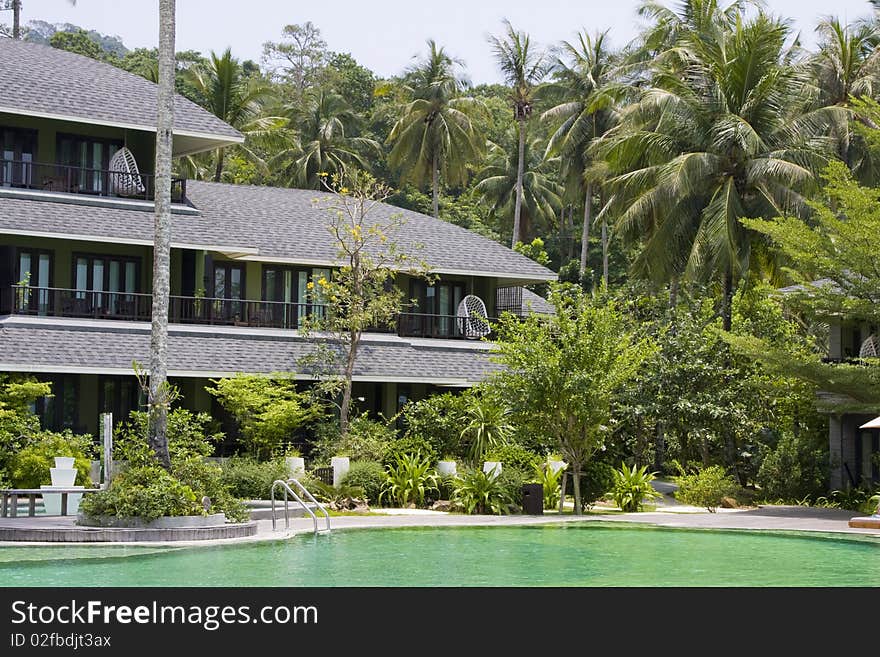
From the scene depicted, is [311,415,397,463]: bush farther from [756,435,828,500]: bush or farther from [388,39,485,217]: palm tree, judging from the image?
[388,39,485,217]: palm tree

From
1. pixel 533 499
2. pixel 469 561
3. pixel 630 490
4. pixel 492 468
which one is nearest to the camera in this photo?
pixel 469 561

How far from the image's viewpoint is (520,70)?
218 ft

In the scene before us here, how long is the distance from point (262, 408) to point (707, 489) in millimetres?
11749

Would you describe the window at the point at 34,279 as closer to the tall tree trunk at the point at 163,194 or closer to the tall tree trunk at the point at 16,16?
the tall tree trunk at the point at 163,194

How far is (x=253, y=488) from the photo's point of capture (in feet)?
104

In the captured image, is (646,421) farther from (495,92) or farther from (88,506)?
(495,92)

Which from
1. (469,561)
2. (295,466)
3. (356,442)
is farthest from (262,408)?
(469,561)

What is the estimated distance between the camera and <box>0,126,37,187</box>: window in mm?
35312

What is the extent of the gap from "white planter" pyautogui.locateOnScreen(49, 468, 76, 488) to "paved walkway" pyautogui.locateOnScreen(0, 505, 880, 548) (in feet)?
5.06

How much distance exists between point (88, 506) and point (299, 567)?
5411mm

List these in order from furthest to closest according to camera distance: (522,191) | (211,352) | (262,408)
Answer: (522,191) < (211,352) < (262,408)

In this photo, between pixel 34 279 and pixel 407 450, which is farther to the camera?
pixel 34 279

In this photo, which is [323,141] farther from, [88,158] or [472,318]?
[88,158]
